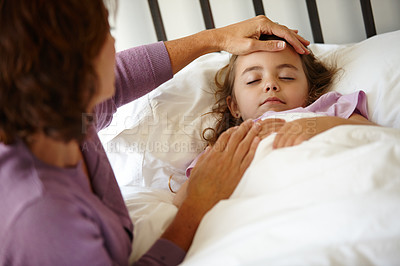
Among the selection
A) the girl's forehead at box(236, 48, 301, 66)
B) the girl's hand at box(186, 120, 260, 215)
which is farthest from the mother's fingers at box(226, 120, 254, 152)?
the girl's forehead at box(236, 48, 301, 66)

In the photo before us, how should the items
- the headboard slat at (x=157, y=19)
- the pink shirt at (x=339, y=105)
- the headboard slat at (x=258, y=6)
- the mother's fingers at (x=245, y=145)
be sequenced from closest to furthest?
1. the mother's fingers at (x=245, y=145)
2. the pink shirt at (x=339, y=105)
3. the headboard slat at (x=258, y=6)
4. the headboard slat at (x=157, y=19)

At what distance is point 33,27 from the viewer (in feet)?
2.00

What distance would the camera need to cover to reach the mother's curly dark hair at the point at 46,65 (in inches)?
23.9

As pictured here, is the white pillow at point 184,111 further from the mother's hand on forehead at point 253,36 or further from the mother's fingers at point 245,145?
the mother's fingers at point 245,145

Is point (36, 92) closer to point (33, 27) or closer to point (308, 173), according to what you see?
point (33, 27)

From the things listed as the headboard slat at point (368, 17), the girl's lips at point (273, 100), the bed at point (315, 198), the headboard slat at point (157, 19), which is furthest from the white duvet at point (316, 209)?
the headboard slat at point (157, 19)

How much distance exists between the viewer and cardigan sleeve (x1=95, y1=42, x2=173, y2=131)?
1.29m

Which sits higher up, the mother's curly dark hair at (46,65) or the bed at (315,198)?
the mother's curly dark hair at (46,65)

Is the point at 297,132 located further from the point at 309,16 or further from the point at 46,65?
the point at 309,16

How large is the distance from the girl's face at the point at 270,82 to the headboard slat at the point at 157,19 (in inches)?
22.5

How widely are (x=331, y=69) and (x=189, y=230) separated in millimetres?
839

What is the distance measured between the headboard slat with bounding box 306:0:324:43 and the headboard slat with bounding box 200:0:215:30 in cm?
41

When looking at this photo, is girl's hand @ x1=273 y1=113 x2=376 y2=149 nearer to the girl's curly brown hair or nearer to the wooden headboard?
the girl's curly brown hair

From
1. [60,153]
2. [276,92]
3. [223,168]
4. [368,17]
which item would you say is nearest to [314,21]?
[368,17]
